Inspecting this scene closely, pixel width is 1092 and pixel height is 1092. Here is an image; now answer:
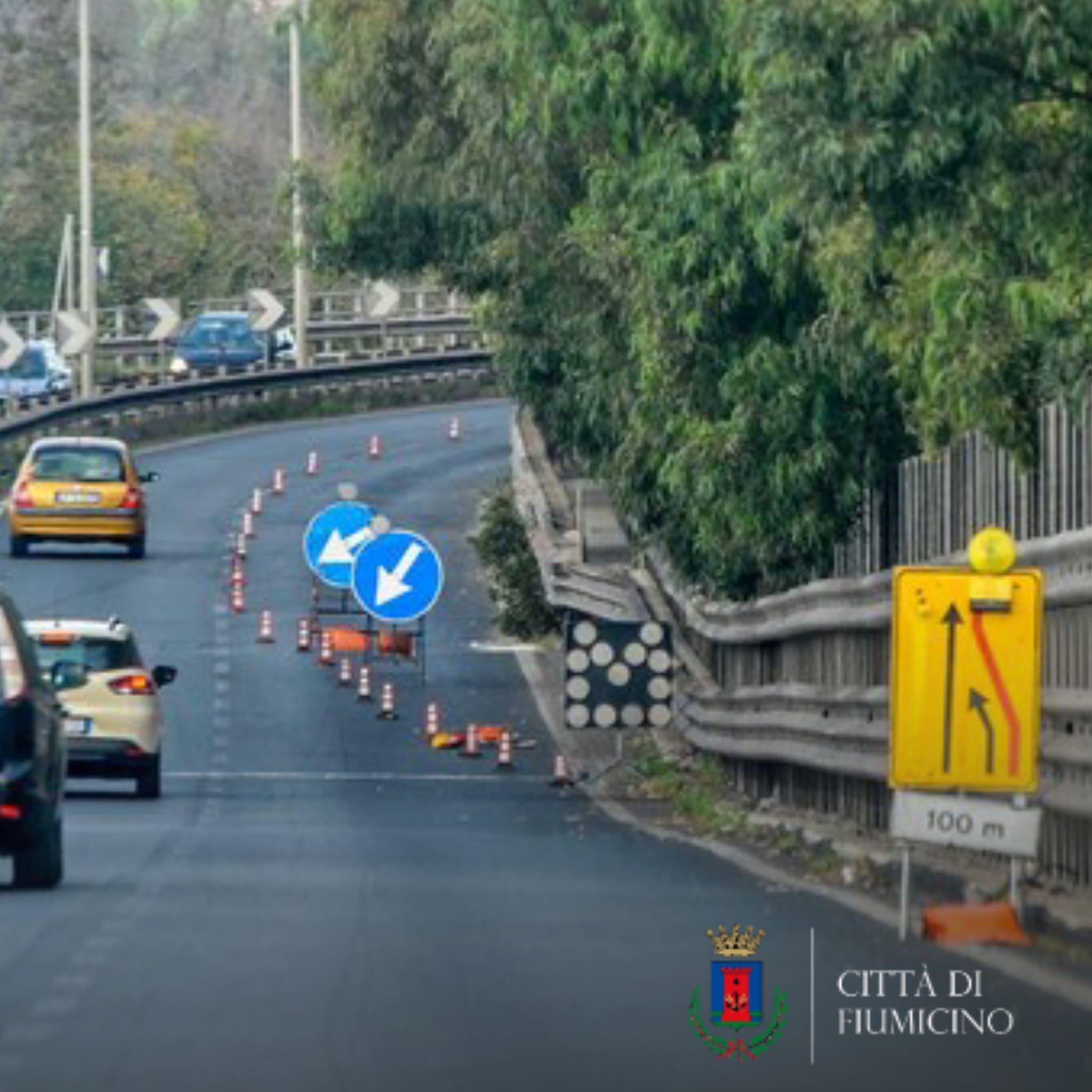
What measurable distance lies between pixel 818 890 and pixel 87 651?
47.0 feet

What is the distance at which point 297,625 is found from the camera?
52.2 meters

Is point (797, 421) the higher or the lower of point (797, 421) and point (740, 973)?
the higher

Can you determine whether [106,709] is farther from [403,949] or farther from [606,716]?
[403,949]

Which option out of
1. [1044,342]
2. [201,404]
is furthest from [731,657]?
[201,404]

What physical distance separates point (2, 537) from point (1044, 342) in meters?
43.3

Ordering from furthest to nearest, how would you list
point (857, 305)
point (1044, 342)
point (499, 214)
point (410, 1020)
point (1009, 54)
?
point (499, 214) → point (857, 305) → point (1044, 342) → point (1009, 54) → point (410, 1020)

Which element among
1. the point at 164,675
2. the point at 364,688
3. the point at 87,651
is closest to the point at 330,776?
the point at 164,675

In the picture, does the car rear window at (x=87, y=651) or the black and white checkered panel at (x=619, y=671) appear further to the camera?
the black and white checkered panel at (x=619, y=671)

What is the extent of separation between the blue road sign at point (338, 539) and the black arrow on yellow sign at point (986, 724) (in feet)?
89.0

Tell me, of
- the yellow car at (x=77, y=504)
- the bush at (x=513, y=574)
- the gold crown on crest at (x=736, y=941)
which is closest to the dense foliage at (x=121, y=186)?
the yellow car at (x=77, y=504)

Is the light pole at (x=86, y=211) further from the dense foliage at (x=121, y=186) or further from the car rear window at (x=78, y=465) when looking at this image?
the dense foliage at (x=121, y=186)

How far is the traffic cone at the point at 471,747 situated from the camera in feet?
133

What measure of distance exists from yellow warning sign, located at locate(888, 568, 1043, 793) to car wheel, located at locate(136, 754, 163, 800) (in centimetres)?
1758

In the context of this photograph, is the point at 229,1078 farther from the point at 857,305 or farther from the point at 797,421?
the point at 797,421
